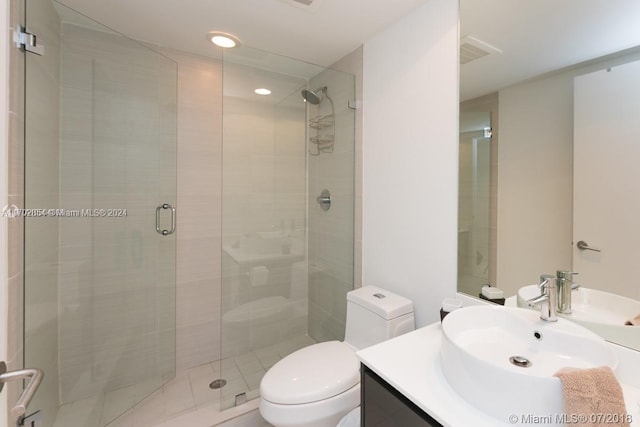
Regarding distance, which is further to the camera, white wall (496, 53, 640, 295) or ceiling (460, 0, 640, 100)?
white wall (496, 53, 640, 295)

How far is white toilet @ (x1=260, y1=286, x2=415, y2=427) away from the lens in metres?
1.29

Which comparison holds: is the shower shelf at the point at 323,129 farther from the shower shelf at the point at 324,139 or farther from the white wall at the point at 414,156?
the white wall at the point at 414,156

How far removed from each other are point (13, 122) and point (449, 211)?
6.03ft

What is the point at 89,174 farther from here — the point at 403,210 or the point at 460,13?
the point at 460,13

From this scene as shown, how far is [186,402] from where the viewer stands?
1848mm

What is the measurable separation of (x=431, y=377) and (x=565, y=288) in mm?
649

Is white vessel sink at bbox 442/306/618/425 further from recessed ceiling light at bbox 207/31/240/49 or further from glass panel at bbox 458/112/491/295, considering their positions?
recessed ceiling light at bbox 207/31/240/49

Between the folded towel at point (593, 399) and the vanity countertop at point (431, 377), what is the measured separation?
0.13m

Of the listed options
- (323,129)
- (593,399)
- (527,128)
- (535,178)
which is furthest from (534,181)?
(323,129)

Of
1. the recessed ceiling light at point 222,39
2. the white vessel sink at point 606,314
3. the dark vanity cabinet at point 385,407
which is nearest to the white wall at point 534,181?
the white vessel sink at point 606,314

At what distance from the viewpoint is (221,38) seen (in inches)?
76.1

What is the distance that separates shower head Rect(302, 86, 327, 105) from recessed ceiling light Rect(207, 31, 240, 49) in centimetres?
56

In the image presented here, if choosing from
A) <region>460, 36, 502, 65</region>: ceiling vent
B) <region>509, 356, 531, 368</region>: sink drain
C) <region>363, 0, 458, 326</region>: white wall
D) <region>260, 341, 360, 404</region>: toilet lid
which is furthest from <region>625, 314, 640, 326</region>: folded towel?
<region>460, 36, 502, 65</region>: ceiling vent

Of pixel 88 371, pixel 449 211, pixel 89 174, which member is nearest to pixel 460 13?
pixel 449 211
